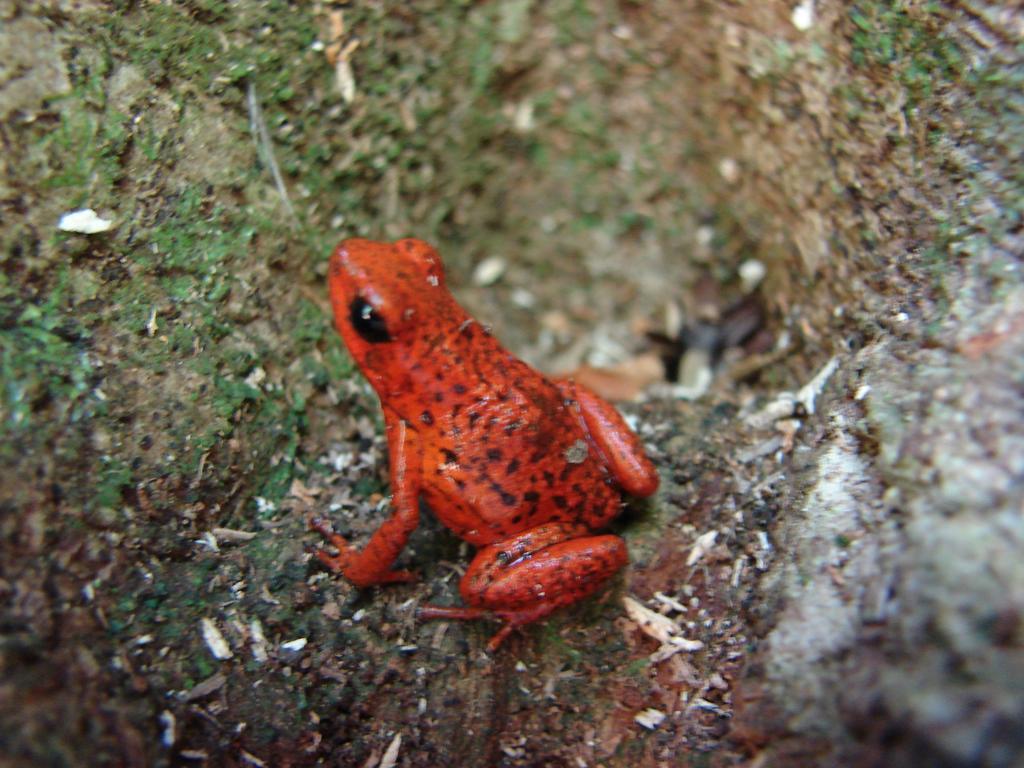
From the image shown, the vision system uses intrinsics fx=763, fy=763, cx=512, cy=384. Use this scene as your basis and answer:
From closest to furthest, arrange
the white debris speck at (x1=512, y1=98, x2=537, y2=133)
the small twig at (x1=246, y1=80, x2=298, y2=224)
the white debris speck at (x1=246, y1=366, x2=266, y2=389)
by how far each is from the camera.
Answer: the white debris speck at (x1=246, y1=366, x2=266, y2=389) < the small twig at (x1=246, y1=80, x2=298, y2=224) < the white debris speck at (x1=512, y1=98, x2=537, y2=133)

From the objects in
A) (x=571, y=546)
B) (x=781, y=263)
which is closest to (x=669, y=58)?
(x=781, y=263)

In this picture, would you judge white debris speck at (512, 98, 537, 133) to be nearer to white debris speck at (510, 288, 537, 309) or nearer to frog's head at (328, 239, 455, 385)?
white debris speck at (510, 288, 537, 309)

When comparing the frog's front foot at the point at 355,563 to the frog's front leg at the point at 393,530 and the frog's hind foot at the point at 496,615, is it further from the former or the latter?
the frog's hind foot at the point at 496,615

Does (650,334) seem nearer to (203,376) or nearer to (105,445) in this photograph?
(203,376)

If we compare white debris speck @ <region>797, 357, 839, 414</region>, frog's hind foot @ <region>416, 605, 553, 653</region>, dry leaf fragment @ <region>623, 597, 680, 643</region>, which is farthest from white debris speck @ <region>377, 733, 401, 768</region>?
white debris speck @ <region>797, 357, 839, 414</region>

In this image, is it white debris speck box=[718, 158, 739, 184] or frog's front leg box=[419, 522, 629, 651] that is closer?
frog's front leg box=[419, 522, 629, 651]
